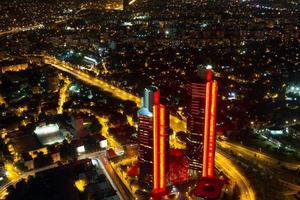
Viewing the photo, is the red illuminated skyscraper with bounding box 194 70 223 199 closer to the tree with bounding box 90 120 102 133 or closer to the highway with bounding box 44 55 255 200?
the highway with bounding box 44 55 255 200

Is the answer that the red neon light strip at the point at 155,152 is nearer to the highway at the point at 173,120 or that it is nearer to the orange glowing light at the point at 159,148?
the orange glowing light at the point at 159,148

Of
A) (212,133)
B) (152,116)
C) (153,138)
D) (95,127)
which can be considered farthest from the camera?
(95,127)

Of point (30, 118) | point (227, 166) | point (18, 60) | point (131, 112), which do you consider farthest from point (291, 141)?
point (18, 60)

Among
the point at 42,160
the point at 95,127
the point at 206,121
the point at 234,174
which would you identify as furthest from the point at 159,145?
the point at 95,127

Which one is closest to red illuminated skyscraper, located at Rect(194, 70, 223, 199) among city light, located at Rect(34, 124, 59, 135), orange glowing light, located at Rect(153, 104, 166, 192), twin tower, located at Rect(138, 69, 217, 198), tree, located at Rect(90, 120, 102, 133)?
twin tower, located at Rect(138, 69, 217, 198)

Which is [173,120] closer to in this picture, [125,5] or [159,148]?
[159,148]

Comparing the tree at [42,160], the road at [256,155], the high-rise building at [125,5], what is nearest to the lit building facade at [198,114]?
the road at [256,155]

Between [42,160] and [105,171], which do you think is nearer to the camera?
[105,171]

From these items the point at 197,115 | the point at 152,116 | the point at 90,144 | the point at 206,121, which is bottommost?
the point at 90,144
